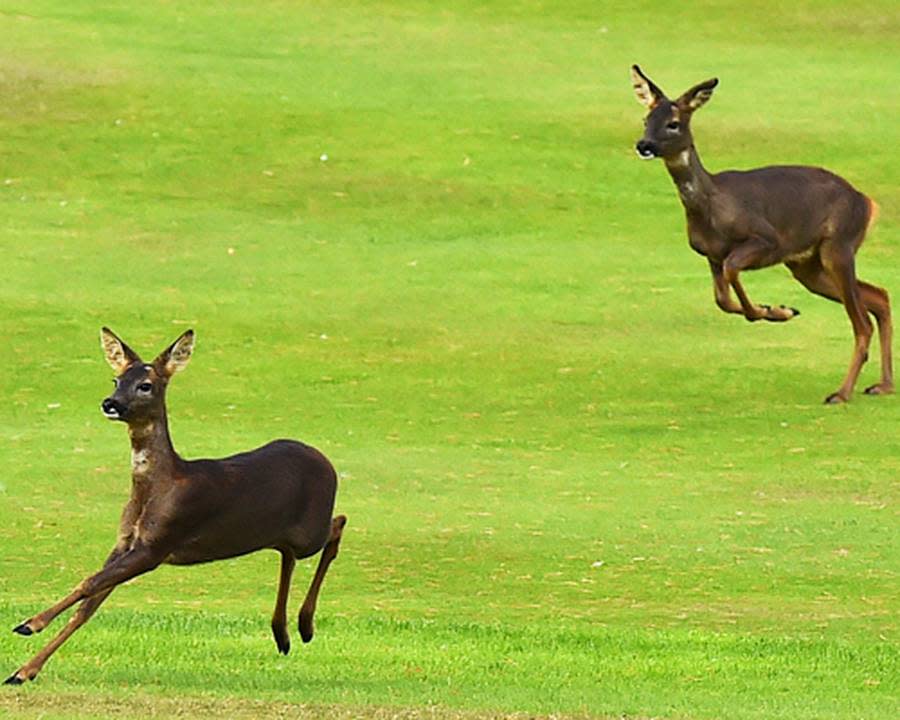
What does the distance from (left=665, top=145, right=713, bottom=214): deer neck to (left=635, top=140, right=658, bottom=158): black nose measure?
522mm

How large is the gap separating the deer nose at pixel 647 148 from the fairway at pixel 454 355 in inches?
87.1

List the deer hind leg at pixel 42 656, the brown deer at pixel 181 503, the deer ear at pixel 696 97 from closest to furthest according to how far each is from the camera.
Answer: the deer hind leg at pixel 42 656 → the brown deer at pixel 181 503 → the deer ear at pixel 696 97

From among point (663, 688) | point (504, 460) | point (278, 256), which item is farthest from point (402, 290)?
point (663, 688)

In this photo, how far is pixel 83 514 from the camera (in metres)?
15.4

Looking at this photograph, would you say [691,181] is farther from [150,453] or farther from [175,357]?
[150,453]

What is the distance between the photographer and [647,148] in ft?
60.3

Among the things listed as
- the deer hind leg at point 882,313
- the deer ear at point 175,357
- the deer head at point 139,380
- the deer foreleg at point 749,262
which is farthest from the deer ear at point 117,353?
the deer hind leg at point 882,313

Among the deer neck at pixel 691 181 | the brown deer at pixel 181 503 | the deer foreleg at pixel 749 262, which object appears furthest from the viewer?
the deer neck at pixel 691 181

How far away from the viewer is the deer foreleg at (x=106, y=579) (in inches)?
383

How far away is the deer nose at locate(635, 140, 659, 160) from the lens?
18312mm

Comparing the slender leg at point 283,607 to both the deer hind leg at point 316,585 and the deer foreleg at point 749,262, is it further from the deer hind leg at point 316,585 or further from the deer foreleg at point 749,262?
the deer foreleg at point 749,262

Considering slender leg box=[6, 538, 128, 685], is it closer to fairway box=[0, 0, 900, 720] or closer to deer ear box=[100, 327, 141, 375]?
fairway box=[0, 0, 900, 720]

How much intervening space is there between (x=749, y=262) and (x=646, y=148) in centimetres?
145

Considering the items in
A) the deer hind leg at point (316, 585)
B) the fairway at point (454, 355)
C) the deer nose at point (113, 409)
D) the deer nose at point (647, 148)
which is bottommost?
the fairway at point (454, 355)
